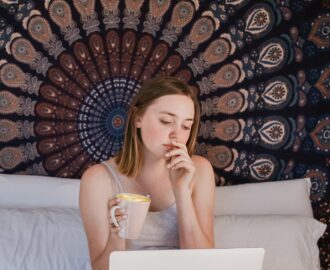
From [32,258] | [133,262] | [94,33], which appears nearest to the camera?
[133,262]

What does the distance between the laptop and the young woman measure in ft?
1.08

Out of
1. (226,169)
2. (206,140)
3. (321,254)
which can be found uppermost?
(206,140)

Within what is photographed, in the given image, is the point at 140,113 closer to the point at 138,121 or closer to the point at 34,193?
the point at 138,121

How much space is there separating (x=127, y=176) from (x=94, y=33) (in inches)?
27.5

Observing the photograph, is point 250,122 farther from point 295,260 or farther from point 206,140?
point 295,260

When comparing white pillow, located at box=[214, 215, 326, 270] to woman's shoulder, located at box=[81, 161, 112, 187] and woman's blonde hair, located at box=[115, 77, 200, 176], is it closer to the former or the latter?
woman's blonde hair, located at box=[115, 77, 200, 176]

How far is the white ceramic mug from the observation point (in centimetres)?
96

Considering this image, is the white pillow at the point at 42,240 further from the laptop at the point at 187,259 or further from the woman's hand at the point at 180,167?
the laptop at the point at 187,259

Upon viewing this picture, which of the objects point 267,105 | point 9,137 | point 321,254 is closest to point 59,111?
point 9,137

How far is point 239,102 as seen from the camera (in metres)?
1.85

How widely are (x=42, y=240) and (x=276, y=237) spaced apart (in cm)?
81

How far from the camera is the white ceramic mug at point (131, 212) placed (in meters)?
0.96

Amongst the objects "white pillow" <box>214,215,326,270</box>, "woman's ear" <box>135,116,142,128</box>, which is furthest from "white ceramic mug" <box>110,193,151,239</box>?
"white pillow" <box>214,215,326,270</box>

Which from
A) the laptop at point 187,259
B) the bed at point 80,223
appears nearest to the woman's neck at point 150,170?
the bed at point 80,223
